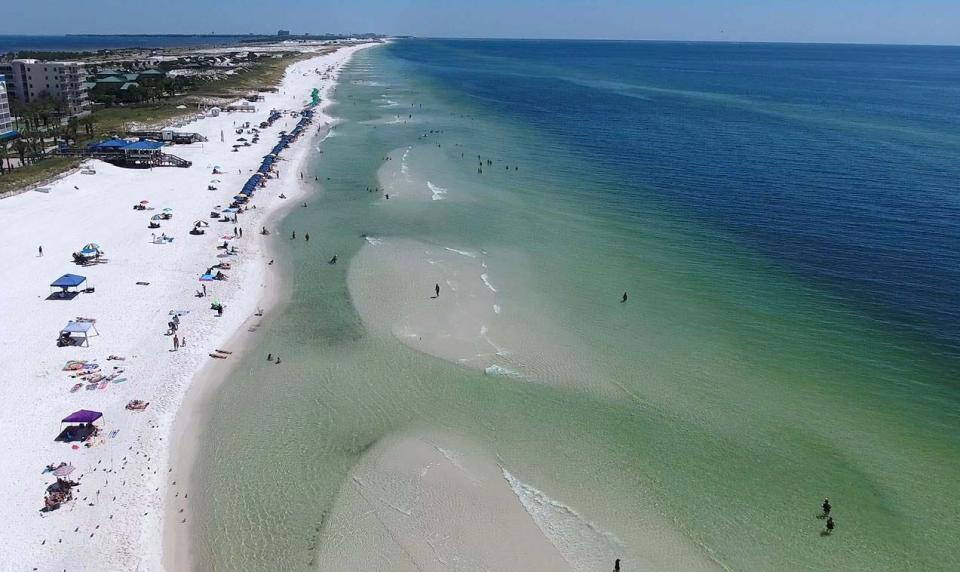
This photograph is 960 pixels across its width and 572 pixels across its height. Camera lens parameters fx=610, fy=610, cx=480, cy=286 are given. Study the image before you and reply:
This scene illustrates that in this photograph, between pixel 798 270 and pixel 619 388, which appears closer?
pixel 619 388

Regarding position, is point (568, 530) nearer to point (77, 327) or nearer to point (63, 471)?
point (63, 471)

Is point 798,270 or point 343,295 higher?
point 798,270

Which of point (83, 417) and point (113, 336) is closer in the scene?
point (83, 417)

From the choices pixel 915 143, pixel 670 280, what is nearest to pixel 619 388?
pixel 670 280

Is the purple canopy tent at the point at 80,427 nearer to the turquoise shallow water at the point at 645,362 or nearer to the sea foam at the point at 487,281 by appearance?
the turquoise shallow water at the point at 645,362

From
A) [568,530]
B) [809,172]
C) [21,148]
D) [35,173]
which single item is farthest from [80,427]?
[809,172]

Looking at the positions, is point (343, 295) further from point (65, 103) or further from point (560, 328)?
point (65, 103)

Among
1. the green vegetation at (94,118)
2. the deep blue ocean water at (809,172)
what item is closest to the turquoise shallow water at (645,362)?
the deep blue ocean water at (809,172)

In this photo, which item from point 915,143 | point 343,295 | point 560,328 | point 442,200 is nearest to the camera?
point 560,328
